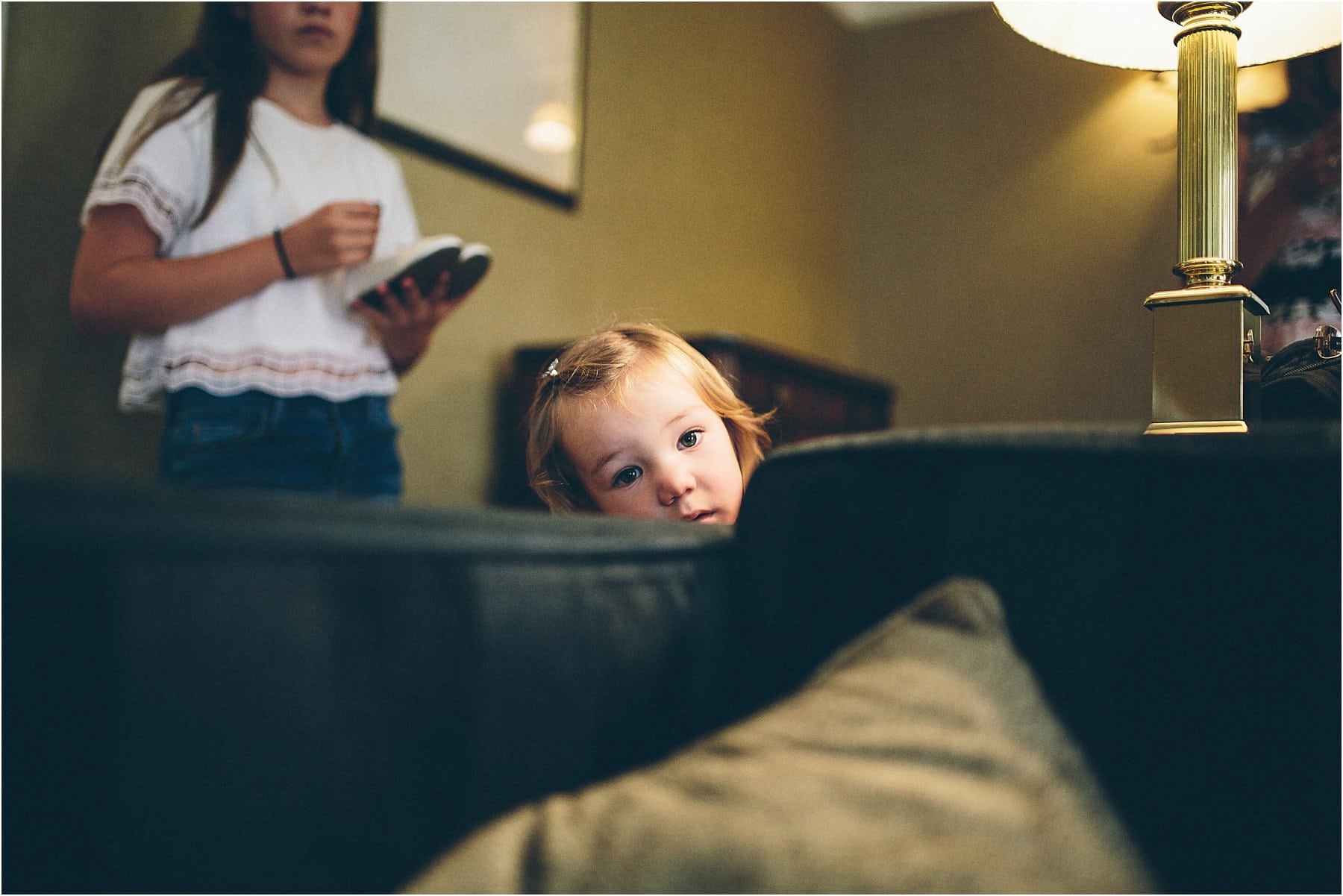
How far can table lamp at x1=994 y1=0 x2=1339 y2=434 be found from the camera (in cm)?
80

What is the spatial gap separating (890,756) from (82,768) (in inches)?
11.8

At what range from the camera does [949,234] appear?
12.0 ft

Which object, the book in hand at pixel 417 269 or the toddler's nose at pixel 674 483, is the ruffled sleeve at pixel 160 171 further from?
the toddler's nose at pixel 674 483

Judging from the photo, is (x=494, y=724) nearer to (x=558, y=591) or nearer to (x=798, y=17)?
(x=558, y=591)

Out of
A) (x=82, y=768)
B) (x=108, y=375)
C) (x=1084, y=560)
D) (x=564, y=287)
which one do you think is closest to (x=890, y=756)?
(x=1084, y=560)

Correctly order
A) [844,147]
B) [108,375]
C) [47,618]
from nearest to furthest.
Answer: [47,618], [108,375], [844,147]

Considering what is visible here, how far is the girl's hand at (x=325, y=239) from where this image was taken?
1355mm

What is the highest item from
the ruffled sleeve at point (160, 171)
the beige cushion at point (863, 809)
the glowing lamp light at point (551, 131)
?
the glowing lamp light at point (551, 131)

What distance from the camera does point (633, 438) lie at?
1.15 metres

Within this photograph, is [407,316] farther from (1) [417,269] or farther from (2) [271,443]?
(2) [271,443]

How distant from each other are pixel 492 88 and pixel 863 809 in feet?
6.97

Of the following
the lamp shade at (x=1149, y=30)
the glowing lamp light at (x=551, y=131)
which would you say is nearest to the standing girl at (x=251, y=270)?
the glowing lamp light at (x=551, y=131)

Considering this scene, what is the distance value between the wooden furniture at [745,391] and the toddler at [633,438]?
631 millimetres

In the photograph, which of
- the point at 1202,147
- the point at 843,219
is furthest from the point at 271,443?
the point at 843,219
